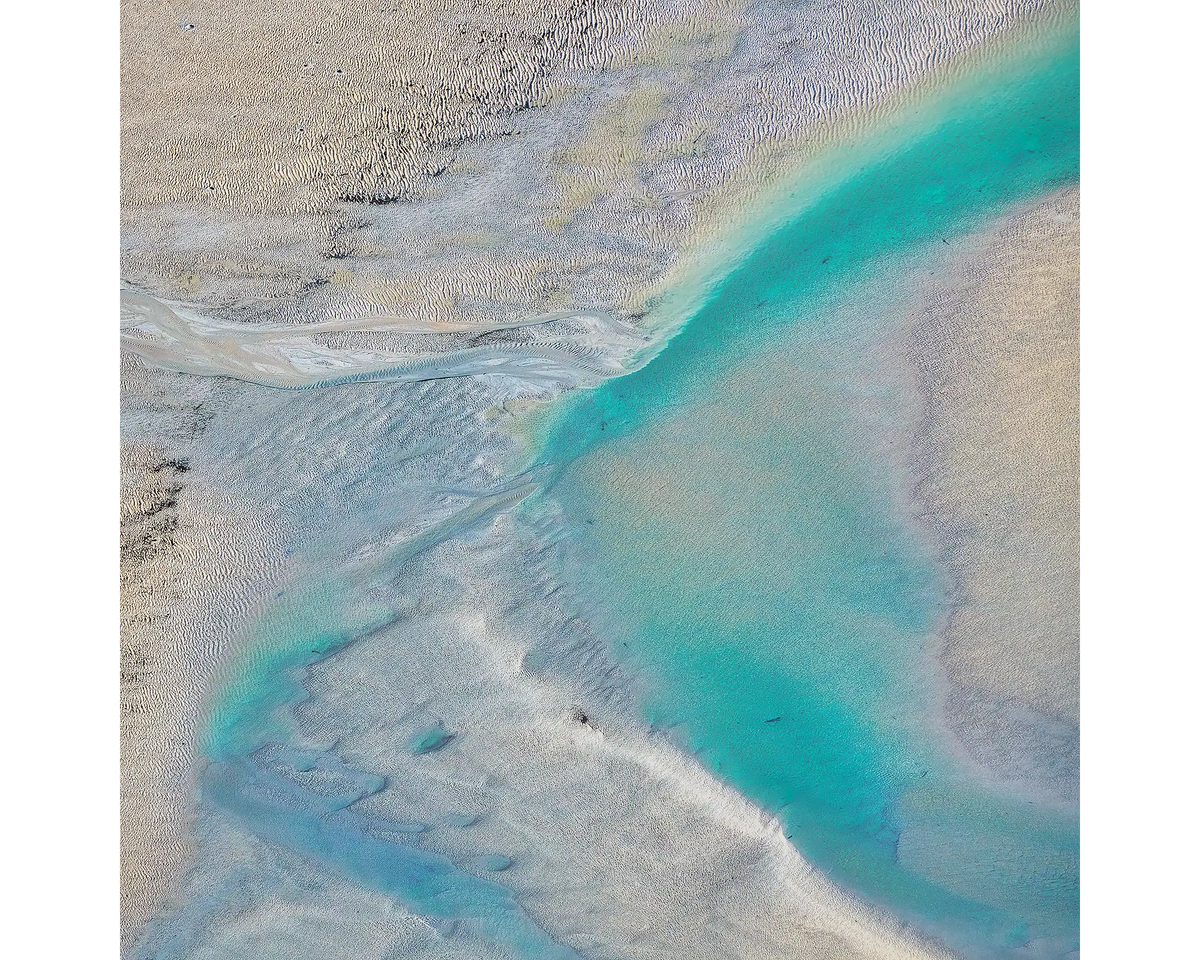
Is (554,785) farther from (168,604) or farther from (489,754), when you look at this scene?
(168,604)

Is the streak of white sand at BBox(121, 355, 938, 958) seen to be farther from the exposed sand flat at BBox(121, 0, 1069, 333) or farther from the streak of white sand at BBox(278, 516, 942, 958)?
the exposed sand flat at BBox(121, 0, 1069, 333)

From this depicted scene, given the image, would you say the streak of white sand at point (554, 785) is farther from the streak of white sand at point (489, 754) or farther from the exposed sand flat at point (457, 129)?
the exposed sand flat at point (457, 129)

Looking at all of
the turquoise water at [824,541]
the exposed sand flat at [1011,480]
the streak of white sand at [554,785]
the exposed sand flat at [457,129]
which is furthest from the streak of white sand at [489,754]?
the exposed sand flat at [1011,480]

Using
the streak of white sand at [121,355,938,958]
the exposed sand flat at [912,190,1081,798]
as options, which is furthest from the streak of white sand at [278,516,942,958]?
the exposed sand flat at [912,190,1081,798]

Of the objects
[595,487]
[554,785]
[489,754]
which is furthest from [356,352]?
[554,785]

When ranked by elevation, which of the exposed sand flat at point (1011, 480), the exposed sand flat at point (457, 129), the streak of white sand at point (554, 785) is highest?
the exposed sand flat at point (457, 129)

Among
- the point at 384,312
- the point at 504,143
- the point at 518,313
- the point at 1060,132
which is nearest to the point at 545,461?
the point at 518,313
